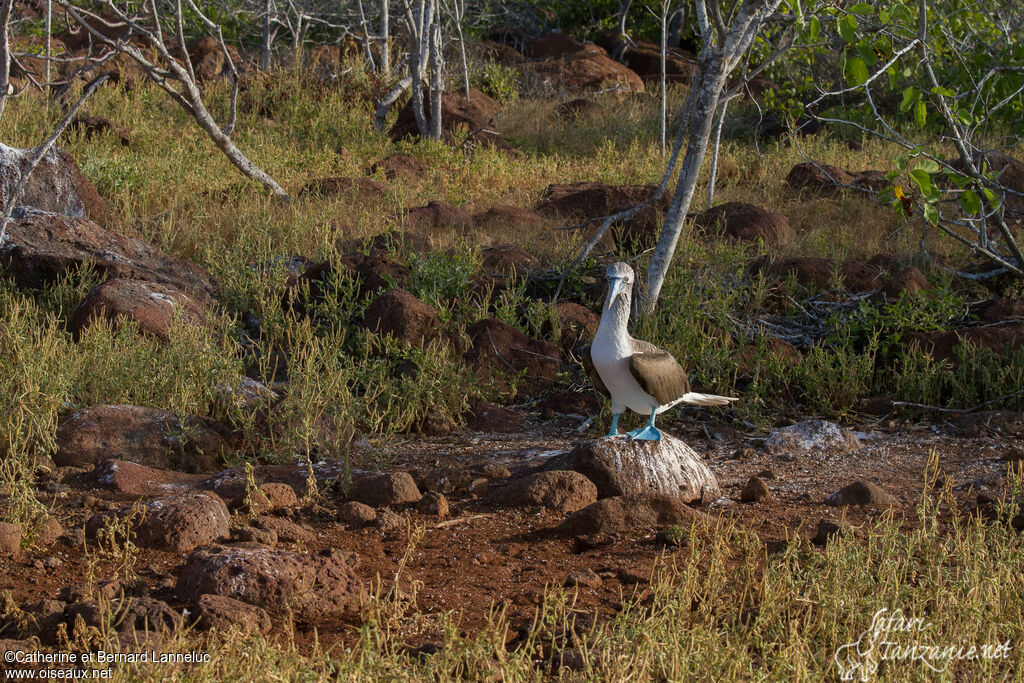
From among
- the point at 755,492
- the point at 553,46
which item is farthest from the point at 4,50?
the point at 553,46

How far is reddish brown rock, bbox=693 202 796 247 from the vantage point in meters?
8.52

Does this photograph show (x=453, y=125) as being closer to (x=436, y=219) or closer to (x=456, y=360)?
(x=436, y=219)

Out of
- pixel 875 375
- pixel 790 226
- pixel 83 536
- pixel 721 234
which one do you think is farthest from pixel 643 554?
pixel 790 226

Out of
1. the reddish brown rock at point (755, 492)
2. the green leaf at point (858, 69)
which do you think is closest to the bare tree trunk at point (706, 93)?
the green leaf at point (858, 69)

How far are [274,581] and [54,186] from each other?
5.97m

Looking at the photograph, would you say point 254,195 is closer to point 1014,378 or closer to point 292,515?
Answer: point 292,515

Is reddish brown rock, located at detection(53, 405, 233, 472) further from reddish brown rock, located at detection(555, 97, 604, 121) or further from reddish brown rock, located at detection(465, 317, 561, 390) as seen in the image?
reddish brown rock, located at detection(555, 97, 604, 121)

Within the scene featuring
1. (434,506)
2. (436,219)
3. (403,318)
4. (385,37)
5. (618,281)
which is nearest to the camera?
(434,506)

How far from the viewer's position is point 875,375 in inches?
250

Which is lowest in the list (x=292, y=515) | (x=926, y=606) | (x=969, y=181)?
(x=292, y=515)

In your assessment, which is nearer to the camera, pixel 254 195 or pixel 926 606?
pixel 926 606

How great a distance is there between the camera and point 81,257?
23.9 feet

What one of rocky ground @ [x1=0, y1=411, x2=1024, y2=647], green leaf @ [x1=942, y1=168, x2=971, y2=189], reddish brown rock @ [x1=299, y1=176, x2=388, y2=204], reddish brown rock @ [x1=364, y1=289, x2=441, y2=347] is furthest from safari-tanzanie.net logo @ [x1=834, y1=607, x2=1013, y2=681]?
reddish brown rock @ [x1=299, y1=176, x2=388, y2=204]

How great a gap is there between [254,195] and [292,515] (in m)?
5.61
